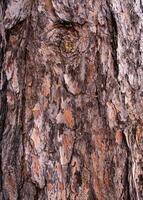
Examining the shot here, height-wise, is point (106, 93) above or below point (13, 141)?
above

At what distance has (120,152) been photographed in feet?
Answer: 4.14

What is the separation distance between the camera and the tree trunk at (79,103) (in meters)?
1.25

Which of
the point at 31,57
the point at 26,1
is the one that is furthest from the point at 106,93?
the point at 26,1

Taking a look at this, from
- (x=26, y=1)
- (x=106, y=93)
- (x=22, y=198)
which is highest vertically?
(x=26, y=1)

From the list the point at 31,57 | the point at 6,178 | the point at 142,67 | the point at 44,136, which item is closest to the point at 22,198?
the point at 6,178

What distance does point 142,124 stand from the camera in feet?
4.20

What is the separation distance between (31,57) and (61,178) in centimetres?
38

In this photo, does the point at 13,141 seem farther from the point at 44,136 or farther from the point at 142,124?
the point at 142,124

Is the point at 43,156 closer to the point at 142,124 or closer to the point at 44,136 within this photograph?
the point at 44,136

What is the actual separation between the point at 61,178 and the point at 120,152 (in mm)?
194

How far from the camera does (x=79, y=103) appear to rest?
1.26m

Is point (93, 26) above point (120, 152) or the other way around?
above

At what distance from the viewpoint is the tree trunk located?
1245mm

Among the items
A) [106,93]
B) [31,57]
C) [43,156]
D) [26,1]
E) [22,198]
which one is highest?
[26,1]
